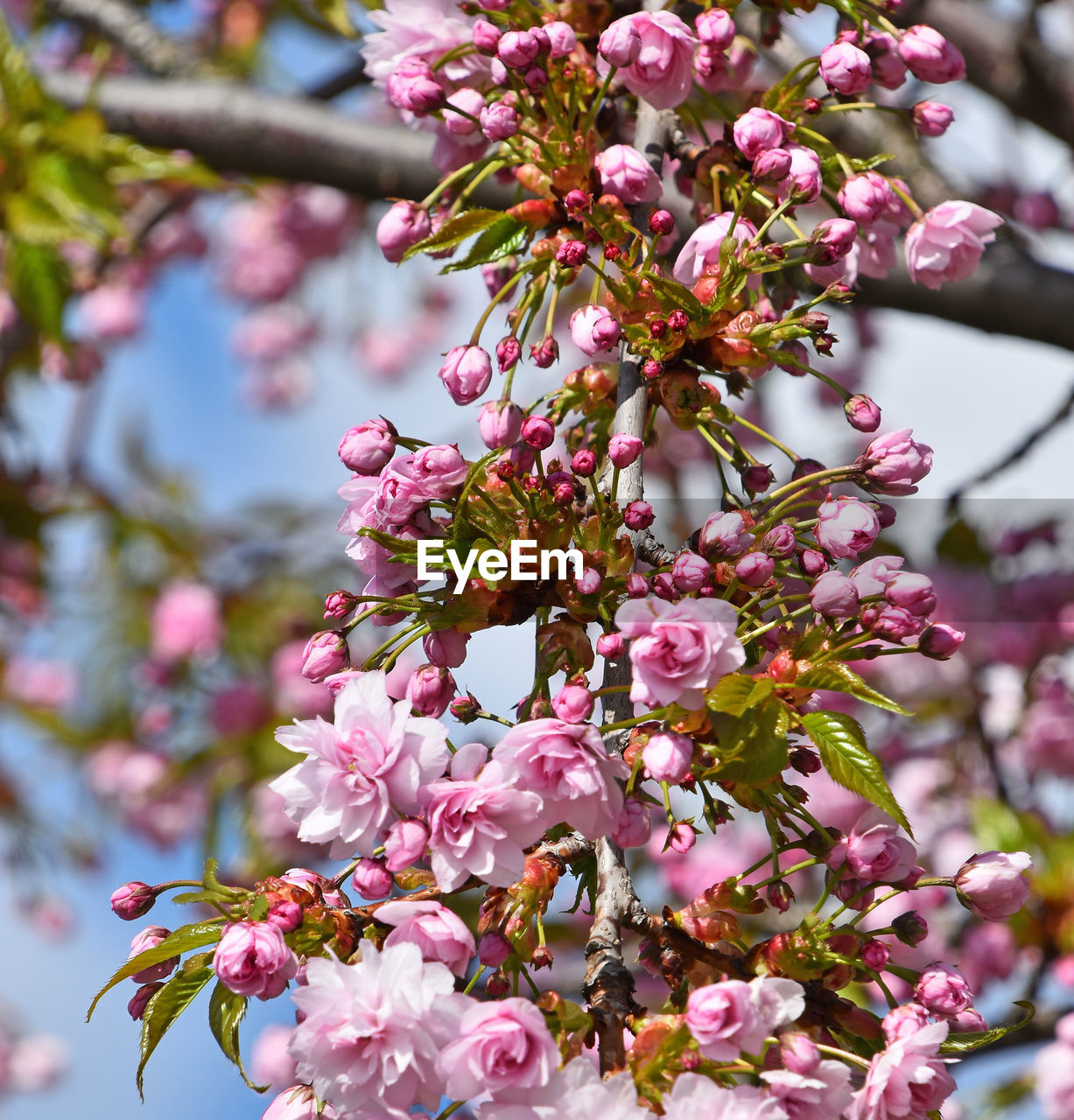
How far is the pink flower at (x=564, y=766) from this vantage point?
69cm

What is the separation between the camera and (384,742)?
27.9 inches

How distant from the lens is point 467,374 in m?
0.88

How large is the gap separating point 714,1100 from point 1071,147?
5.92 feet

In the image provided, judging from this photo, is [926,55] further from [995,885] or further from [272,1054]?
[272,1054]

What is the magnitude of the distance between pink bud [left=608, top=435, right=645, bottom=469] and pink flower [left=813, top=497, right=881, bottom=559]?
138 mm

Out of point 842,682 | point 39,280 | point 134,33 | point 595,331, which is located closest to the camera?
point 842,682

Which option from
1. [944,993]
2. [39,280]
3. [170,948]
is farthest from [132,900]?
[39,280]

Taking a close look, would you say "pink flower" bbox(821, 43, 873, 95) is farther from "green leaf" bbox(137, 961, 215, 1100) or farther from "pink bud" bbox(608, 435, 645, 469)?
"green leaf" bbox(137, 961, 215, 1100)

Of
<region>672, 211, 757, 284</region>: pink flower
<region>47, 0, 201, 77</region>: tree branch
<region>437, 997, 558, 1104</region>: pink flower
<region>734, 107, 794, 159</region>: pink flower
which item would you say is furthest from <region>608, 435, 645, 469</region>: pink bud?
<region>47, 0, 201, 77</region>: tree branch

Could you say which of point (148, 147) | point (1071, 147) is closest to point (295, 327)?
point (148, 147)

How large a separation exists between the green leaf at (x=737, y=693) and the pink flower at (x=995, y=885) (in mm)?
232

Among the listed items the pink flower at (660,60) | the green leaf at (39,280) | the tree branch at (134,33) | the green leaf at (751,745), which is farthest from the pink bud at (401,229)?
Answer: the tree branch at (134,33)

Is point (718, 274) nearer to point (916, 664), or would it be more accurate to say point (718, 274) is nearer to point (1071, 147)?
point (1071, 147)

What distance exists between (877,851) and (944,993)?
97 mm
